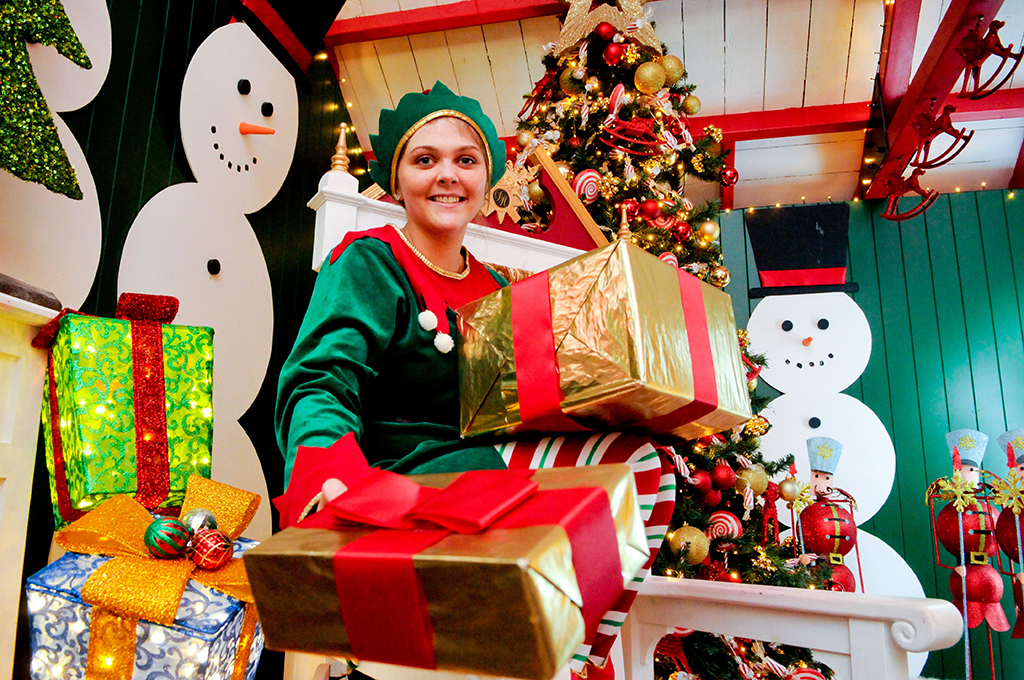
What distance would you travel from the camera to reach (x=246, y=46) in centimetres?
252

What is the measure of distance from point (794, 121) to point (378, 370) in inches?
156

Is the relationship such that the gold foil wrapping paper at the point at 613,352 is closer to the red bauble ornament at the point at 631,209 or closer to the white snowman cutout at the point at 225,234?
the white snowman cutout at the point at 225,234

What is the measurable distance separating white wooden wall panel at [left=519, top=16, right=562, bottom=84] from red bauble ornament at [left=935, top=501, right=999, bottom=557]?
319 cm

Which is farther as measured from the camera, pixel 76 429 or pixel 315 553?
pixel 76 429

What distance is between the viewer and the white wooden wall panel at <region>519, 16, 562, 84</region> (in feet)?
11.8

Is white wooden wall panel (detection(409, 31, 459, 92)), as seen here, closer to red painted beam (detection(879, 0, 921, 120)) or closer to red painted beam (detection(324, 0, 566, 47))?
red painted beam (detection(324, 0, 566, 47))

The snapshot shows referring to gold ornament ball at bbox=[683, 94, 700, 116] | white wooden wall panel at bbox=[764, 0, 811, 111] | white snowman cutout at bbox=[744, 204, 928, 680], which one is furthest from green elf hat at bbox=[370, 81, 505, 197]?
white snowman cutout at bbox=[744, 204, 928, 680]

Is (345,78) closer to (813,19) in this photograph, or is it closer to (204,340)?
(813,19)

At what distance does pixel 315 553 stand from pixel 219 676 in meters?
0.60

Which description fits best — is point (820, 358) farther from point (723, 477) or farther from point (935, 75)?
point (723, 477)

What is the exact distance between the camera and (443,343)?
910 mm

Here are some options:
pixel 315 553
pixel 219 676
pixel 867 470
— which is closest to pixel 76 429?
pixel 219 676

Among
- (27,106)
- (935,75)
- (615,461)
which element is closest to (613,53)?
(935,75)

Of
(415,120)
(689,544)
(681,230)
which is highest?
(681,230)
